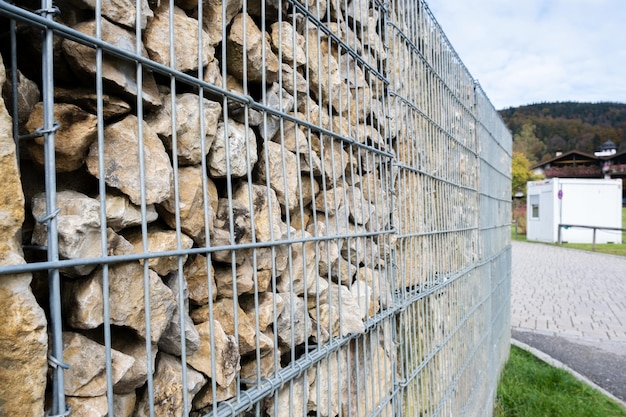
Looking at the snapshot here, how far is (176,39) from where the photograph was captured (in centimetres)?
115

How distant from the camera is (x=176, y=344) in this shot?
111cm

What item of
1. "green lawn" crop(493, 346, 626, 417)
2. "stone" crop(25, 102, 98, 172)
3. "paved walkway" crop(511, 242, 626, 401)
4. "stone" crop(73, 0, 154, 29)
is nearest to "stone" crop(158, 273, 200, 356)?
"stone" crop(25, 102, 98, 172)

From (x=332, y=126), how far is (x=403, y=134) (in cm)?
89

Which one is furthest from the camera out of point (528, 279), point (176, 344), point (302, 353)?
point (528, 279)

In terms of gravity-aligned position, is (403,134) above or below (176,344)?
above

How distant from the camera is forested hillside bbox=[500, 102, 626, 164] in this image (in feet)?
192

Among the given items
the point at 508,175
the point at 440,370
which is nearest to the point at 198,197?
the point at 440,370

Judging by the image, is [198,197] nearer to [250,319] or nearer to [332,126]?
[250,319]

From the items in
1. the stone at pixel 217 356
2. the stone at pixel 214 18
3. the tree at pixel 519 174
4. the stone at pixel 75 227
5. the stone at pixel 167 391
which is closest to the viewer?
the stone at pixel 75 227

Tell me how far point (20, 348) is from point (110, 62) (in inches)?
21.3

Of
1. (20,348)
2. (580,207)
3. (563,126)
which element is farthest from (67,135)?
(563,126)

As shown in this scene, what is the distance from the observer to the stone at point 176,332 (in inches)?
43.3

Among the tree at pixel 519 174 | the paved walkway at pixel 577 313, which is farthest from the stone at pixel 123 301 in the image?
the tree at pixel 519 174

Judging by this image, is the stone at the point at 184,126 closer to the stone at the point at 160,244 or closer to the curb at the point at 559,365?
the stone at the point at 160,244
